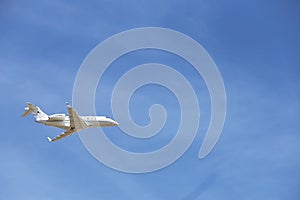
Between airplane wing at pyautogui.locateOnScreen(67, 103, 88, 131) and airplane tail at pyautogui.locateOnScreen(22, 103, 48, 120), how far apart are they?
57.1 ft

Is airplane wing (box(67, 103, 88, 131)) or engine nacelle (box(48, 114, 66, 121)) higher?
engine nacelle (box(48, 114, 66, 121))

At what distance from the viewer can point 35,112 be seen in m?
152

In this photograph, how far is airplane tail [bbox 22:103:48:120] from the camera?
149500mm

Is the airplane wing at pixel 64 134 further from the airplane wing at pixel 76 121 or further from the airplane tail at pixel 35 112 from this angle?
the airplane tail at pixel 35 112

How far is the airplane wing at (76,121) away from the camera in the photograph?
13088 cm

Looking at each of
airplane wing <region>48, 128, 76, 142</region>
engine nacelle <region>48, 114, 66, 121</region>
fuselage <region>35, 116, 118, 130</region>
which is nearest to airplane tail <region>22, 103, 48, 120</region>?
engine nacelle <region>48, 114, 66, 121</region>

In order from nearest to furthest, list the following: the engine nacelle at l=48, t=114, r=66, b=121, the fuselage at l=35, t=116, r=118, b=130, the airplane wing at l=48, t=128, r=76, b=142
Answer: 1. the fuselage at l=35, t=116, r=118, b=130
2. the airplane wing at l=48, t=128, r=76, b=142
3. the engine nacelle at l=48, t=114, r=66, b=121

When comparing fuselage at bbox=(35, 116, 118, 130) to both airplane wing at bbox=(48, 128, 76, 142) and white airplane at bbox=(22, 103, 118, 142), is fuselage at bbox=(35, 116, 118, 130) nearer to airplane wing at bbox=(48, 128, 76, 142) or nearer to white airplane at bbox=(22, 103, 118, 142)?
white airplane at bbox=(22, 103, 118, 142)

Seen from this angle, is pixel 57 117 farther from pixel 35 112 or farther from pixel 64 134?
pixel 35 112

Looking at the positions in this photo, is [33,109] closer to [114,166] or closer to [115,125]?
[115,125]

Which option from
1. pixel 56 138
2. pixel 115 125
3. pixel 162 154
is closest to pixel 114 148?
pixel 162 154

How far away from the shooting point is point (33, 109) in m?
151

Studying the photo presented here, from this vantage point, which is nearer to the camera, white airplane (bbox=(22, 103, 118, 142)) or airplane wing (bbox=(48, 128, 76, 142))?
white airplane (bbox=(22, 103, 118, 142))

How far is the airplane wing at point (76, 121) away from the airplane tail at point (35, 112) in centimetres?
1741
